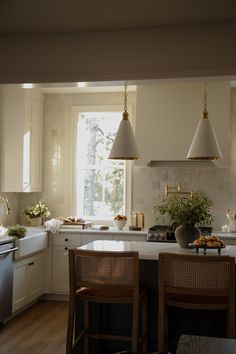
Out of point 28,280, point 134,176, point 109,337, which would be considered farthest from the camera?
point 134,176

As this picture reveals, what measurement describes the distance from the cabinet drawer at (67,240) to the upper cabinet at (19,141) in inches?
29.9

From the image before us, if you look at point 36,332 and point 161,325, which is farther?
point 36,332

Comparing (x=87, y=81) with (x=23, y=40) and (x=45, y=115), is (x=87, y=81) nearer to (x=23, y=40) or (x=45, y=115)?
(x=23, y=40)

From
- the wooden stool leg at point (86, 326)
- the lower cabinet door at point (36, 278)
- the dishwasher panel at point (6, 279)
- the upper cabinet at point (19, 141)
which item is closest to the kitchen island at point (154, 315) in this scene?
the wooden stool leg at point (86, 326)

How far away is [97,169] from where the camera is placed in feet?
20.4

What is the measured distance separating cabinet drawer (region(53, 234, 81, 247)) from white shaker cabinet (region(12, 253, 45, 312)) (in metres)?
0.26

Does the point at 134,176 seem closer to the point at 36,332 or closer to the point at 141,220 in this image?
the point at 141,220

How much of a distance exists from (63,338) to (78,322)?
0.86 metres

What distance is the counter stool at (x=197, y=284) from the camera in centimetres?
281

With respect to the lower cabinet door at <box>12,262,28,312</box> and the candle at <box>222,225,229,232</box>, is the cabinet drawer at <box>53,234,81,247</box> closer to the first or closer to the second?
the lower cabinet door at <box>12,262,28,312</box>

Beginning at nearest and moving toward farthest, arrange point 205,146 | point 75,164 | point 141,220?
1. point 205,146
2. point 141,220
3. point 75,164

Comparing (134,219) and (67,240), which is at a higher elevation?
Result: (134,219)

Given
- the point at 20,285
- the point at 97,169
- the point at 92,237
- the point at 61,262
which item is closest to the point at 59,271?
the point at 61,262

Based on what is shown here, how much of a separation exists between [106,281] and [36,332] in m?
1.78
